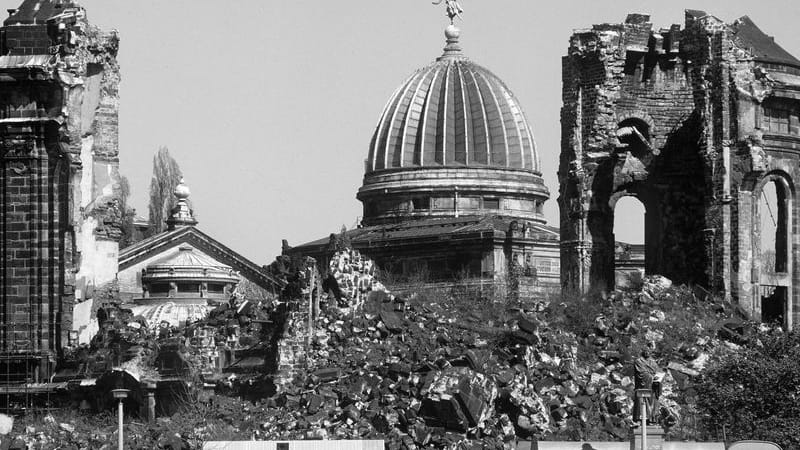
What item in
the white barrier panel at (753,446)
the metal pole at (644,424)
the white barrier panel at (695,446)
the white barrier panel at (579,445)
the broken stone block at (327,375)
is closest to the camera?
the metal pole at (644,424)

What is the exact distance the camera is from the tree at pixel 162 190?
300 ft

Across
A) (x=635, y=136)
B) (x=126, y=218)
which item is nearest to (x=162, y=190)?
(x=126, y=218)

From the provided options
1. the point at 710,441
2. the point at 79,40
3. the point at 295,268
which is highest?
the point at 79,40

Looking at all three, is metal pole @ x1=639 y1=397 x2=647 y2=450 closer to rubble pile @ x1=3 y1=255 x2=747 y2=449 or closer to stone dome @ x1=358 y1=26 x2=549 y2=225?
rubble pile @ x1=3 y1=255 x2=747 y2=449

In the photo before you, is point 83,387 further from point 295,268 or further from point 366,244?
point 366,244

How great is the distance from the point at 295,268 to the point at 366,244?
3295 cm

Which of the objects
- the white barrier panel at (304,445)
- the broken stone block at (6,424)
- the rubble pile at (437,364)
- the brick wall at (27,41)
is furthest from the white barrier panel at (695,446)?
the brick wall at (27,41)

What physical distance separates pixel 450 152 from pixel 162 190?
1238 cm

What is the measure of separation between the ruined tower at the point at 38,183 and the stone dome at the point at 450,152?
1584 inches

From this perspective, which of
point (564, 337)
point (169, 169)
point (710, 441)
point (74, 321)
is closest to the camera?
point (710, 441)

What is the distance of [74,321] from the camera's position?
47125 millimetres

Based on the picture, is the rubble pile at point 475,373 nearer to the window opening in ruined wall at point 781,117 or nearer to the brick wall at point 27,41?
the window opening in ruined wall at point 781,117

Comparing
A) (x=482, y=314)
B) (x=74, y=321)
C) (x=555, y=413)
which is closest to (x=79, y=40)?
(x=74, y=321)

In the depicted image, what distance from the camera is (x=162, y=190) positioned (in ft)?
303
